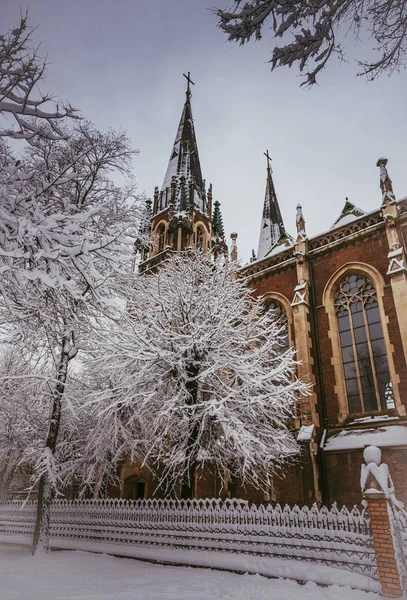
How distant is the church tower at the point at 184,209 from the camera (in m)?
24.2

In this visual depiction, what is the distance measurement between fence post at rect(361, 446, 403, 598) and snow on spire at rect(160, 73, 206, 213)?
21.2 m

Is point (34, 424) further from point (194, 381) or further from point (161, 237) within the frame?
point (161, 237)

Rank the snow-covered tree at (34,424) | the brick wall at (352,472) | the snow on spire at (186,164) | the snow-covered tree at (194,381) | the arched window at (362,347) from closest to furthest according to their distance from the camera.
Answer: the snow-covered tree at (194,381) → the brick wall at (352,472) → the arched window at (362,347) → the snow-covered tree at (34,424) → the snow on spire at (186,164)

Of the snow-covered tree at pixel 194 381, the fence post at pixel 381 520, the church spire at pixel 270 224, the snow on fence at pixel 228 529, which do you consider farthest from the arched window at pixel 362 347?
the church spire at pixel 270 224

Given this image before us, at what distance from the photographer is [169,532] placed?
383 inches

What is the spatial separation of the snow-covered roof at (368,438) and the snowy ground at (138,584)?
6.30 meters

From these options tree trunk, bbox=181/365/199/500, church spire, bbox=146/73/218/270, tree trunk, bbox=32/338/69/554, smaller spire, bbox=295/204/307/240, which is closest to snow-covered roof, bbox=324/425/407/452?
tree trunk, bbox=181/365/199/500

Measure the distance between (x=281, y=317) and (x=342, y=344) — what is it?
9.32 ft

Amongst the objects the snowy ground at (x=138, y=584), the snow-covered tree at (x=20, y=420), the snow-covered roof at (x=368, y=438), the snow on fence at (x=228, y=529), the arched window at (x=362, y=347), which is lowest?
the snowy ground at (x=138, y=584)

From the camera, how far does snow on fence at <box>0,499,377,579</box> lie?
6988 millimetres

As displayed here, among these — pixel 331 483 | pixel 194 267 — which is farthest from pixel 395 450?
pixel 194 267

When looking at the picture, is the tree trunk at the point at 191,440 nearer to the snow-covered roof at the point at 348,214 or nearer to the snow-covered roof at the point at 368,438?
the snow-covered roof at the point at 368,438

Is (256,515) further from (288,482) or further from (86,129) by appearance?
(86,129)

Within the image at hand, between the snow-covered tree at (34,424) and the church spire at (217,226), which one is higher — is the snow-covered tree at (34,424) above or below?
below
